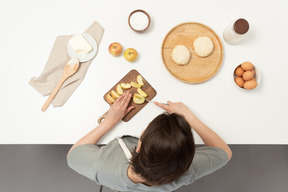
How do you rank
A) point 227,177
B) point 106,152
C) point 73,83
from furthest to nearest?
1. point 227,177
2. point 73,83
3. point 106,152

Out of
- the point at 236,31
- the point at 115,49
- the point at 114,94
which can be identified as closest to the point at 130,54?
the point at 115,49

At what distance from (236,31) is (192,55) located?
0.59 feet

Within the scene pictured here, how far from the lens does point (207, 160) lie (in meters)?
0.69

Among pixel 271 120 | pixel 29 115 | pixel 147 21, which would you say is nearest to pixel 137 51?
pixel 147 21

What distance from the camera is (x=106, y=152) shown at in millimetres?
672

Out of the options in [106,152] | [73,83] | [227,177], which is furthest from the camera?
[227,177]

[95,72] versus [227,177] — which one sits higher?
[95,72]

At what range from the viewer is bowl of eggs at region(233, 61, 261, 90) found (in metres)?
0.74

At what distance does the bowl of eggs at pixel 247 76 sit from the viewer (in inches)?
29.2

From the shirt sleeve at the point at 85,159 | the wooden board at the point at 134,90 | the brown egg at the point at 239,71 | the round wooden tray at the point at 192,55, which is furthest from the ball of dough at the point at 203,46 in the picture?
the shirt sleeve at the point at 85,159

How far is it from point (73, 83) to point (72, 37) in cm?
20

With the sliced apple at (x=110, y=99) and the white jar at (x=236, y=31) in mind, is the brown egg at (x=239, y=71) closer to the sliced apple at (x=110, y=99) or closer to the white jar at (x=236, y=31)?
the white jar at (x=236, y=31)

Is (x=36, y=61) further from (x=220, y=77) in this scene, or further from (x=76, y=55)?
(x=220, y=77)

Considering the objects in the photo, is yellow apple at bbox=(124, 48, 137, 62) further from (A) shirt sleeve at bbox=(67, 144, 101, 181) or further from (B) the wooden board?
(A) shirt sleeve at bbox=(67, 144, 101, 181)
